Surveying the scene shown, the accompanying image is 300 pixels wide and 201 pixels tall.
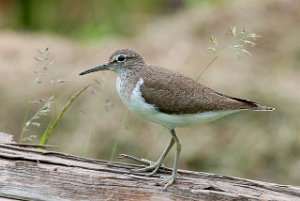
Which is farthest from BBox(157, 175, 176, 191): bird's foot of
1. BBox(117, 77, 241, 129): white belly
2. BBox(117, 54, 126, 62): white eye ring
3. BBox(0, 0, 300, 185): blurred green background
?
BBox(0, 0, 300, 185): blurred green background

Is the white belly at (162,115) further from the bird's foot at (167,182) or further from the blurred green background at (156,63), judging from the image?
the blurred green background at (156,63)

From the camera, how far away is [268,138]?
8.45m

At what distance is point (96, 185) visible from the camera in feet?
16.9

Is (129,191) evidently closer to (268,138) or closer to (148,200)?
Result: (148,200)

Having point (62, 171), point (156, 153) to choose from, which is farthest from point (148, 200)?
point (156, 153)

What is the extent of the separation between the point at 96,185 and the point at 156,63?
471 centimetres

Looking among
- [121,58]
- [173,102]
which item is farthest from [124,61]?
[173,102]

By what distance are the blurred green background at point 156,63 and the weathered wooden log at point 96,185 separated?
1485 mm

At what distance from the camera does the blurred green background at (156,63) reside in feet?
27.6

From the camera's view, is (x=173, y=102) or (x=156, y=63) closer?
(x=173, y=102)

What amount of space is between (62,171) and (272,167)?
363 cm

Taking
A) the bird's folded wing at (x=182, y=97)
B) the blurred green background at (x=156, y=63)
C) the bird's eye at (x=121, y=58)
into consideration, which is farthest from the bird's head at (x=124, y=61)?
the blurred green background at (x=156, y=63)

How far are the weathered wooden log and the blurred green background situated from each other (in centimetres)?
149

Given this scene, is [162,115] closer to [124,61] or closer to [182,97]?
[182,97]
